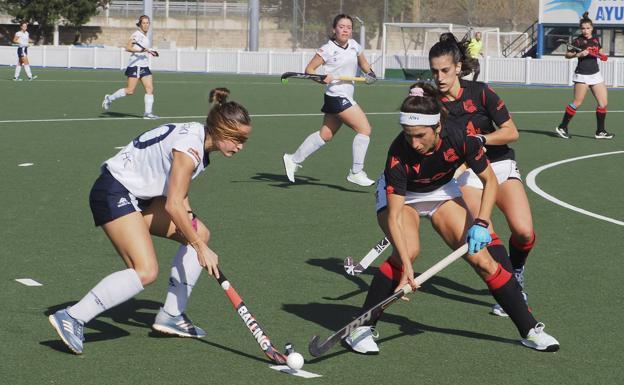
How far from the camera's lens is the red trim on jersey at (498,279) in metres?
6.38

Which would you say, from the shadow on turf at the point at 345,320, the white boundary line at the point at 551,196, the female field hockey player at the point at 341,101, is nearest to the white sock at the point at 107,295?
the shadow on turf at the point at 345,320

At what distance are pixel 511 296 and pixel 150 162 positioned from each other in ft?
7.44

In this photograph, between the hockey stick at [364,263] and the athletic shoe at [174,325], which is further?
the hockey stick at [364,263]

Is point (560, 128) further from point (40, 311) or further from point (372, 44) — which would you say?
point (372, 44)

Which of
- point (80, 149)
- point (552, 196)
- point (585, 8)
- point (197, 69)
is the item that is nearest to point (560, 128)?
point (552, 196)

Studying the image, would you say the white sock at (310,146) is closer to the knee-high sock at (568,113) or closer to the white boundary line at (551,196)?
the white boundary line at (551,196)

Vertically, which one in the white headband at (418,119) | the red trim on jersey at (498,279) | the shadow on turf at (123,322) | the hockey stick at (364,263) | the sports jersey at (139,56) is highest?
the sports jersey at (139,56)

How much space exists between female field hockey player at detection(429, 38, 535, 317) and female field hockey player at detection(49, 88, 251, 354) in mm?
1751

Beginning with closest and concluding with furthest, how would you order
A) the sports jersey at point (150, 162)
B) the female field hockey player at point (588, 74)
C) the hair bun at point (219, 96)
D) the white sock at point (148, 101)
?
the sports jersey at point (150, 162) → the hair bun at point (219, 96) → the female field hockey player at point (588, 74) → the white sock at point (148, 101)

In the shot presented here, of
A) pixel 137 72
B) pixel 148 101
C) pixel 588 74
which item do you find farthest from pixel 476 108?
pixel 148 101

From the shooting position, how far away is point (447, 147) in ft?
20.6

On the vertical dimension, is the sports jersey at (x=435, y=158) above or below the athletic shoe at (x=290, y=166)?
above

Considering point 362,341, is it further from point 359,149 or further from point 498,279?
point 359,149

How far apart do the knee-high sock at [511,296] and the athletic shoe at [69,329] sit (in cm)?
239
